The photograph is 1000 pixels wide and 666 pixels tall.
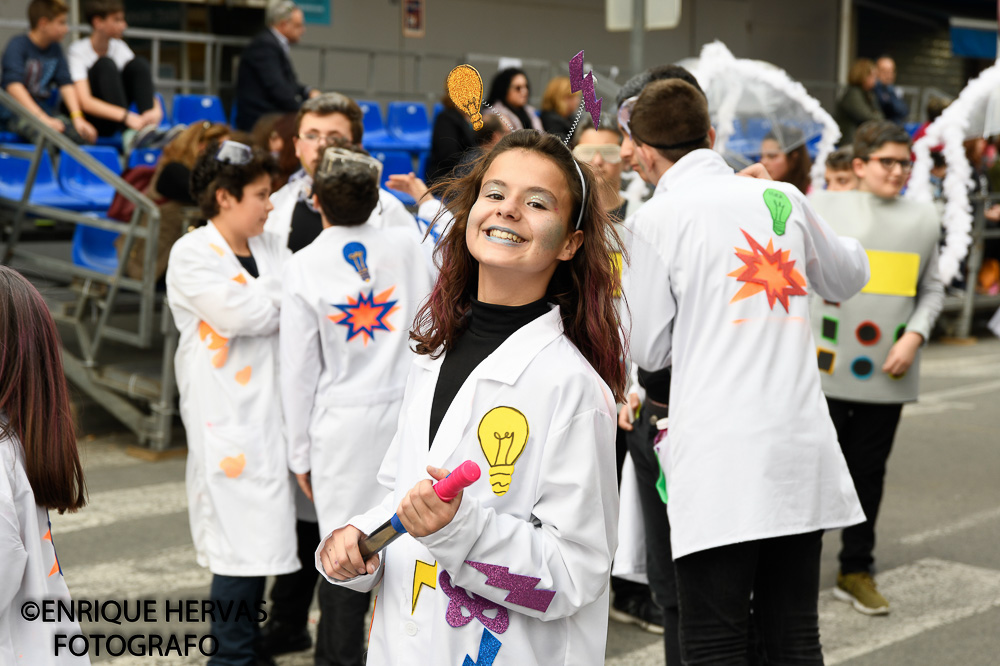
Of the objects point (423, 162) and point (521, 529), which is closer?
point (521, 529)

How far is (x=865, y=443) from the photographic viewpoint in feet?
16.4

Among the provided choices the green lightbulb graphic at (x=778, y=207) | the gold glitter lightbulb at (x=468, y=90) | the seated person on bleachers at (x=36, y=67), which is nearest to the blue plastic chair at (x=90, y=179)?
the seated person on bleachers at (x=36, y=67)

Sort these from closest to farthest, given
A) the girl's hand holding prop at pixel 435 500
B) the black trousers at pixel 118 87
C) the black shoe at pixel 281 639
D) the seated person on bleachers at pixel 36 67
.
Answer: the girl's hand holding prop at pixel 435 500 → the black shoe at pixel 281 639 → the seated person on bleachers at pixel 36 67 → the black trousers at pixel 118 87

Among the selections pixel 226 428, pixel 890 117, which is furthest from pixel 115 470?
pixel 890 117

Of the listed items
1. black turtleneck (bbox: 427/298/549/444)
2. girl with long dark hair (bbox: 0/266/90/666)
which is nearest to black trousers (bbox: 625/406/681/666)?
black turtleneck (bbox: 427/298/549/444)

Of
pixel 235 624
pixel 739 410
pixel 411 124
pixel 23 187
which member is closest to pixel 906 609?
pixel 739 410

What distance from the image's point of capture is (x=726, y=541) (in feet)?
10.1

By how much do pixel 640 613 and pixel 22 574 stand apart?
10.6 feet

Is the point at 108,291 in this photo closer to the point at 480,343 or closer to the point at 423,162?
the point at 423,162

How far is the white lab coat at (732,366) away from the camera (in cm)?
312

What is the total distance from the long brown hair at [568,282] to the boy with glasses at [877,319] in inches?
111

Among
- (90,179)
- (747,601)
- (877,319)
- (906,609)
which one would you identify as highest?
(90,179)

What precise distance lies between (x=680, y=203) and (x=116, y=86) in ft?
25.1

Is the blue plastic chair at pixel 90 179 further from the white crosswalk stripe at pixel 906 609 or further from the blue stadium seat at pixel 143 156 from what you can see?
the white crosswalk stripe at pixel 906 609
